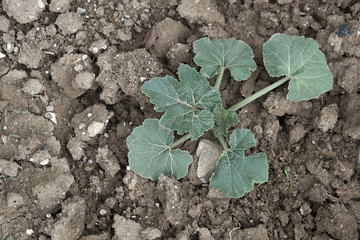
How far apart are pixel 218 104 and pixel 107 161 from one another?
1.08 m

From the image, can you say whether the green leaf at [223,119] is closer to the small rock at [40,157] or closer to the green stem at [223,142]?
the green stem at [223,142]

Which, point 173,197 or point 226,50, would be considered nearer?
point 173,197

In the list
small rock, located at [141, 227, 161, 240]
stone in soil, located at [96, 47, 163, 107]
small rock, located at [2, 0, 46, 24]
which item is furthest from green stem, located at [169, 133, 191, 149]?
small rock, located at [2, 0, 46, 24]

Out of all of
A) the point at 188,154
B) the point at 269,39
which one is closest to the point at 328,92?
the point at 269,39

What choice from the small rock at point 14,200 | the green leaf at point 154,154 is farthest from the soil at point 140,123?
the green leaf at point 154,154

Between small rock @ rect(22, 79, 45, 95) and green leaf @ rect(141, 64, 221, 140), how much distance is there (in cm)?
97

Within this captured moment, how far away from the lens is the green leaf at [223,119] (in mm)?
3436

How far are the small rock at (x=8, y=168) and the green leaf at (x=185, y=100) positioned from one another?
1.26m

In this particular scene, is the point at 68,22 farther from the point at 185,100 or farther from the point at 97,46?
the point at 185,100

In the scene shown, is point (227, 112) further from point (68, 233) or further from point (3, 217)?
point (3, 217)

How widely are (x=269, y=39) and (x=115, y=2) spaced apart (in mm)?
1445

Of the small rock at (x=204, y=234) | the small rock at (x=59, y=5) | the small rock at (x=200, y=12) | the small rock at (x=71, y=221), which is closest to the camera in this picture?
the small rock at (x=71, y=221)

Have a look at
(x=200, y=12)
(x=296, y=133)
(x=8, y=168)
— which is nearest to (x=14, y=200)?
(x=8, y=168)

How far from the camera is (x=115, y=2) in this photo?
3.84m
